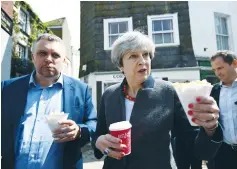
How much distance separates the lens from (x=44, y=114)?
2029 millimetres

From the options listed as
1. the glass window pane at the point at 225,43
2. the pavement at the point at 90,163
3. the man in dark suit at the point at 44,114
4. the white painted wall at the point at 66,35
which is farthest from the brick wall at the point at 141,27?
the white painted wall at the point at 66,35

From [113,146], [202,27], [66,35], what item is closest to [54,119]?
[113,146]

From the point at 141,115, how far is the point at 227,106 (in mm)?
2024

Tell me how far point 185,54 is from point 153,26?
2.31 metres

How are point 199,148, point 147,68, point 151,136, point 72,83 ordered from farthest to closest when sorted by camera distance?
1. point 72,83
2. point 147,68
3. point 151,136
4. point 199,148

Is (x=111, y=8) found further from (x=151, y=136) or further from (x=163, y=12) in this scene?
(x=151, y=136)

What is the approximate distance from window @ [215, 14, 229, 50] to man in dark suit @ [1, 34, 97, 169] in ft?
35.4

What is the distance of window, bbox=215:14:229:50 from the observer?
10.9 meters

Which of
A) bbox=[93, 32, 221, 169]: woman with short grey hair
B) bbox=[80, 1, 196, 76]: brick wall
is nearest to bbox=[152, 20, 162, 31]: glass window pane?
bbox=[80, 1, 196, 76]: brick wall

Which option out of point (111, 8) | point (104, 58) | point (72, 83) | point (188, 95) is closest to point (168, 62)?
point (104, 58)

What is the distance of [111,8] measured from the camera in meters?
10.9

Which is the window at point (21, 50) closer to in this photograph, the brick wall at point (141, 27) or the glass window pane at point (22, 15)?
the glass window pane at point (22, 15)

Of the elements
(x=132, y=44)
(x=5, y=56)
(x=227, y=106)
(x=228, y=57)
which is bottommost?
(x=227, y=106)

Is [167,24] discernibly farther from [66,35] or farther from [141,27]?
[66,35]
